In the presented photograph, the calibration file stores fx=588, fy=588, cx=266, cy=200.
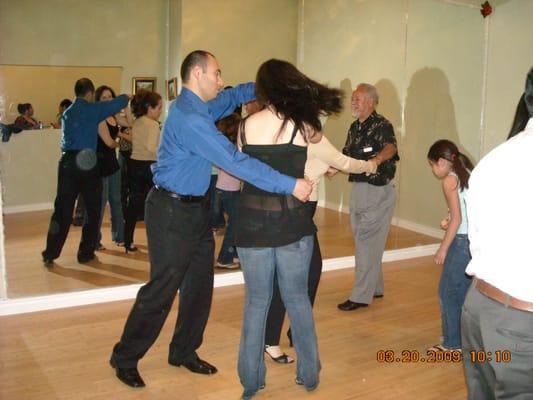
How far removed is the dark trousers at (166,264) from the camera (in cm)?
279

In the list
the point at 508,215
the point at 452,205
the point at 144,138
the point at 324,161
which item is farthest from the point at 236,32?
the point at 508,215

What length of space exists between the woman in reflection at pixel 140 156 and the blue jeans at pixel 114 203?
2.6 inches

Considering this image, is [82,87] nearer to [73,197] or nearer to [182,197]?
[73,197]

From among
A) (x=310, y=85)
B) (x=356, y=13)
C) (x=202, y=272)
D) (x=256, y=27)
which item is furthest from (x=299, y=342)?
(x=356, y=13)

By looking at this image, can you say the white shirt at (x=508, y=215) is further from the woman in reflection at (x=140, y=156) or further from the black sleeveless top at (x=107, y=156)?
the black sleeveless top at (x=107, y=156)

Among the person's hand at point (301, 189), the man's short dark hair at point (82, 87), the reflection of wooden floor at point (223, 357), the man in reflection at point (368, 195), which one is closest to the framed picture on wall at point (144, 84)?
the man's short dark hair at point (82, 87)

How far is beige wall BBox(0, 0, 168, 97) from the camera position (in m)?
3.79

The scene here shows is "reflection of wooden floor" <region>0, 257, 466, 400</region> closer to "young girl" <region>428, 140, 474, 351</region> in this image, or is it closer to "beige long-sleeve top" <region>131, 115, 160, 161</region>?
"young girl" <region>428, 140, 474, 351</region>

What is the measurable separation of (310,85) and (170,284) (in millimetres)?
1145

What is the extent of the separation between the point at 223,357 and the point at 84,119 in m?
1.94

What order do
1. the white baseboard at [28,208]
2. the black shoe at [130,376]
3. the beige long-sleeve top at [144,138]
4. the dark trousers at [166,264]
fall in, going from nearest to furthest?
1. the dark trousers at [166,264]
2. the black shoe at [130,376]
3. the white baseboard at [28,208]
4. the beige long-sleeve top at [144,138]

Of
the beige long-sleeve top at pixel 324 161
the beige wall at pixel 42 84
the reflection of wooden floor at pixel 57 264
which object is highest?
the beige wall at pixel 42 84

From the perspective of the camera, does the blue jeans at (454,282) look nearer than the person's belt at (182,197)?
No

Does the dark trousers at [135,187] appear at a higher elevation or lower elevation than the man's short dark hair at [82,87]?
lower
